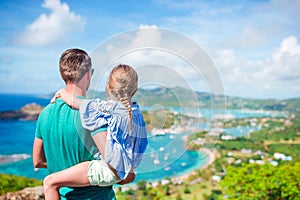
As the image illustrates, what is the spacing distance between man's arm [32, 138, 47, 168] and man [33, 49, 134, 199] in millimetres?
13

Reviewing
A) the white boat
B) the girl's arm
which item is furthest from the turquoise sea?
the girl's arm

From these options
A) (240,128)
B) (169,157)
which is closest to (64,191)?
(169,157)

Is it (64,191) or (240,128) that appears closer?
(64,191)

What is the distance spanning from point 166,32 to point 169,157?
48 cm

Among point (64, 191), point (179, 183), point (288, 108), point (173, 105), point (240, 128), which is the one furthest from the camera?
point (288, 108)

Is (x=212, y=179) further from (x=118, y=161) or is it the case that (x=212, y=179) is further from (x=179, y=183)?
(x=118, y=161)

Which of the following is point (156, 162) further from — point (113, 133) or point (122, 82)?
point (122, 82)

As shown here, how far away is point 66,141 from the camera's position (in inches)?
46.7

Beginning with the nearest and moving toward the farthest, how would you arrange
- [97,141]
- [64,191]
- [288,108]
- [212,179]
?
1. [97,141]
2. [64,191]
3. [212,179]
4. [288,108]

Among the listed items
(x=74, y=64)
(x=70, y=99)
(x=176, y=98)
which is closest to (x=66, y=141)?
(x=70, y=99)

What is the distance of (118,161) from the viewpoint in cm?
113

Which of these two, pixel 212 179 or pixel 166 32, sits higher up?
pixel 166 32

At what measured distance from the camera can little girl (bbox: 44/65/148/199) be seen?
3.64 feet

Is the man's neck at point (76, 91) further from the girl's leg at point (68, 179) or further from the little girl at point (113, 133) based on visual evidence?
the girl's leg at point (68, 179)
